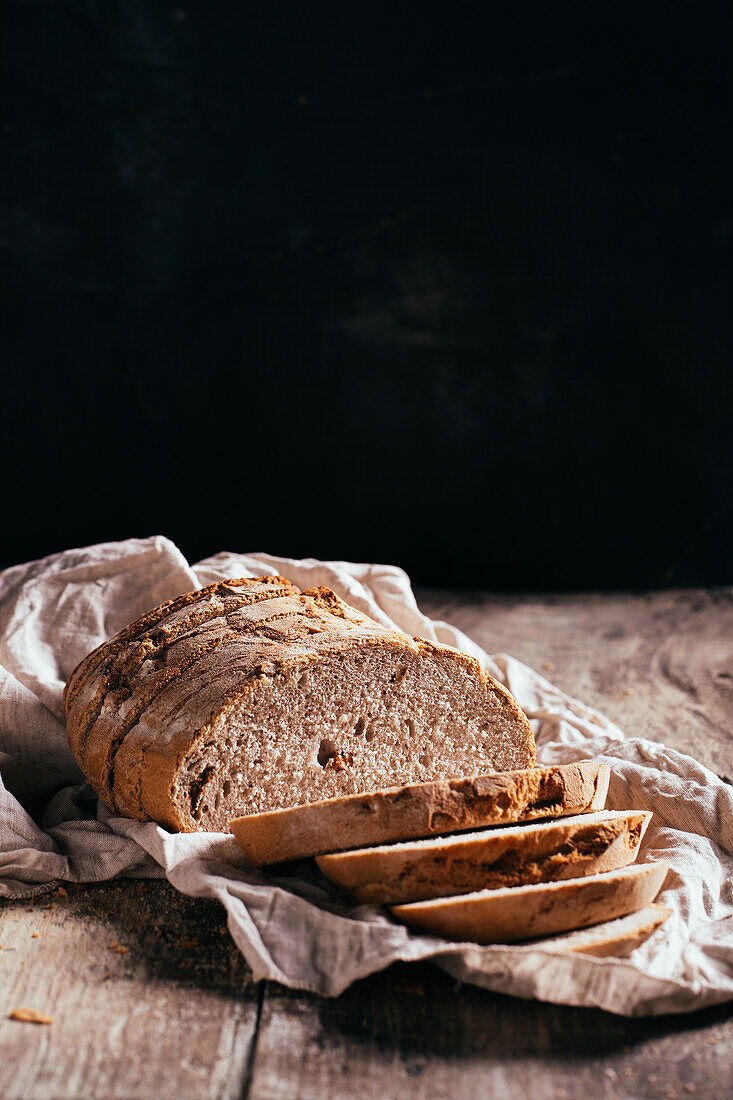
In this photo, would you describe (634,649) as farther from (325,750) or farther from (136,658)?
(136,658)

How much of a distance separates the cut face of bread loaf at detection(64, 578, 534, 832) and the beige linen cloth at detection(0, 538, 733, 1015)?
137mm

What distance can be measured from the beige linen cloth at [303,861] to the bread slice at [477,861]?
0.22 feet

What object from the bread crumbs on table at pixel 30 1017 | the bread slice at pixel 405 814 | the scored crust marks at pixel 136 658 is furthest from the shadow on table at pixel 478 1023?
the scored crust marks at pixel 136 658

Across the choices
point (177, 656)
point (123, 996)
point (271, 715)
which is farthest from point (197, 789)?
point (123, 996)

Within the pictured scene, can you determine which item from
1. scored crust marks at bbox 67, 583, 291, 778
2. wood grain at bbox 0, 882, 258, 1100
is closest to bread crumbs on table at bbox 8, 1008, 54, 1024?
wood grain at bbox 0, 882, 258, 1100

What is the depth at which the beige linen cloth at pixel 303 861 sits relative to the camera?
5.59 ft

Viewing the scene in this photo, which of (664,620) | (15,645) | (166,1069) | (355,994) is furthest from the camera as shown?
(664,620)

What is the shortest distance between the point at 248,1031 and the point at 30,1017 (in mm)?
382

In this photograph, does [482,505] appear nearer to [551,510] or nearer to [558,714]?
[551,510]

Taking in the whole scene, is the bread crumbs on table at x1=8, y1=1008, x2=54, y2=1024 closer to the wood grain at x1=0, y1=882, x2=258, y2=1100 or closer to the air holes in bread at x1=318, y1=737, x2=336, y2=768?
the wood grain at x1=0, y1=882, x2=258, y2=1100

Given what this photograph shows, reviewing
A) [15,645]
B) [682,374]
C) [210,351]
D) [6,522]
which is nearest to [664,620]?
[682,374]

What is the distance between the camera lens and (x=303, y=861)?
7.09 ft

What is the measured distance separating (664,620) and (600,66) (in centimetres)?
316

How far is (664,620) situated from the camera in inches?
199
